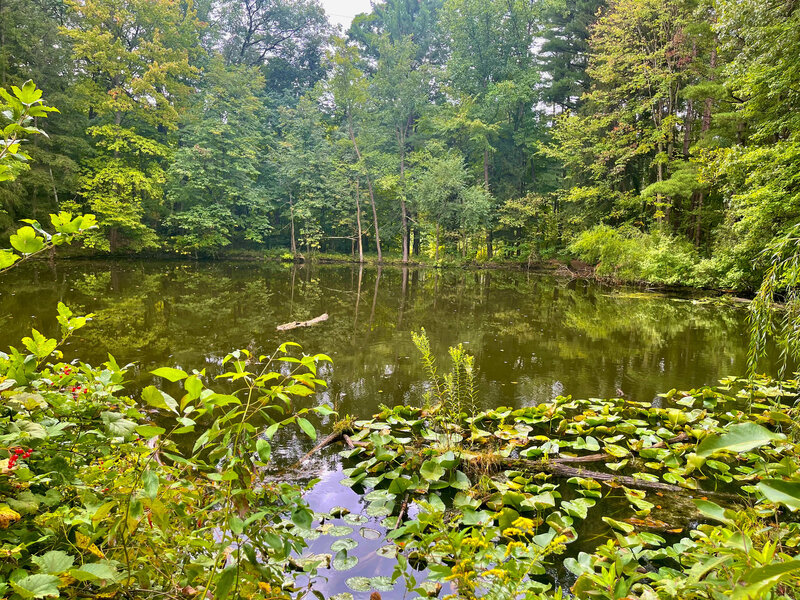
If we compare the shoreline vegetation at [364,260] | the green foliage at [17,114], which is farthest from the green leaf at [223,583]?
the shoreline vegetation at [364,260]

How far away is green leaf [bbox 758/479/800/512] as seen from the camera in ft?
1.78

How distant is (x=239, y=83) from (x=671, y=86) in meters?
18.9

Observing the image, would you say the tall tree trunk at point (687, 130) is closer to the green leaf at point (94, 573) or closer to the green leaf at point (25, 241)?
the green leaf at point (25, 241)

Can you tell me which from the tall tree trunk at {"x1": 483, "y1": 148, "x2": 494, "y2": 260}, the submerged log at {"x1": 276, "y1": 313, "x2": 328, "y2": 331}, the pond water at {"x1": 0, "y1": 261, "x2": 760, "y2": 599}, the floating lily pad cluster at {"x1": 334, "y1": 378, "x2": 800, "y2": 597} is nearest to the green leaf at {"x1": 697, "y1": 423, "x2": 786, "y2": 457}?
the floating lily pad cluster at {"x1": 334, "y1": 378, "x2": 800, "y2": 597}

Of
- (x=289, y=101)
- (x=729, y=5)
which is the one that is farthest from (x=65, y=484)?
(x=289, y=101)

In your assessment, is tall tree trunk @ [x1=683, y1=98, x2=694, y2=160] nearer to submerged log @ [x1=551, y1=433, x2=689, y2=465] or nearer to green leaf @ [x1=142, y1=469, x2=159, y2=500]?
submerged log @ [x1=551, y1=433, x2=689, y2=465]

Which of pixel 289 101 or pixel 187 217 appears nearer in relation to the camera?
pixel 187 217

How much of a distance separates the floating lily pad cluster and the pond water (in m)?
0.21

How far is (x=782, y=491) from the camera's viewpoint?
22.3 inches

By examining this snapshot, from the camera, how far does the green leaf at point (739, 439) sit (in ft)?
1.85

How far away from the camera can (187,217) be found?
1906 cm

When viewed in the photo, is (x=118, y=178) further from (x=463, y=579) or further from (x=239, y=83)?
(x=463, y=579)

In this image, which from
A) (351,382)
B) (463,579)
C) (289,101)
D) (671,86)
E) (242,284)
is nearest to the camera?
(463,579)

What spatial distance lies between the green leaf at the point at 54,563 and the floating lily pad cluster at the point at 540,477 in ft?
3.02
